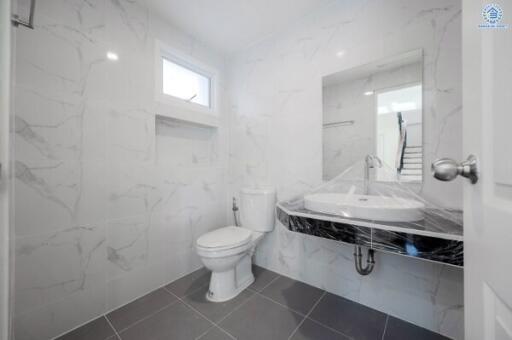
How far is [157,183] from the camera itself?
5.35 ft

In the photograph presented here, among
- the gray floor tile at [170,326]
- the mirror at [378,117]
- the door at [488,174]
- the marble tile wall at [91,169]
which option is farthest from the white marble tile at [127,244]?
the door at [488,174]

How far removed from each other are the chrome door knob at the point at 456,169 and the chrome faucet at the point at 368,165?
1052 mm

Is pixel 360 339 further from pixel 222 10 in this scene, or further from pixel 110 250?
pixel 222 10

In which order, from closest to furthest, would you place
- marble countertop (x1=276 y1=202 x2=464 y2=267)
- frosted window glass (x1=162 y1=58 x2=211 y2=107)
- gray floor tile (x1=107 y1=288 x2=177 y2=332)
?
marble countertop (x1=276 y1=202 x2=464 y2=267) → gray floor tile (x1=107 y1=288 x2=177 y2=332) → frosted window glass (x1=162 y1=58 x2=211 y2=107)

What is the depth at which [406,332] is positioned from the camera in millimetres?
1193

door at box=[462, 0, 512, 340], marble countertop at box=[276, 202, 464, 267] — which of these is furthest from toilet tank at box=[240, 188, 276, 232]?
door at box=[462, 0, 512, 340]

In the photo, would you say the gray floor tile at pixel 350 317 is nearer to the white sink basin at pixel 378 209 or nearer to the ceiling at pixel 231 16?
the white sink basin at pixel 378 209

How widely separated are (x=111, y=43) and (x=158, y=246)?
1.53 metres

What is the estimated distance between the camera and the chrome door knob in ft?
1.28

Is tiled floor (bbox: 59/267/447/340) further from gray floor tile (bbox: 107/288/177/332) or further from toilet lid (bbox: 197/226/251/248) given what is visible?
toilet lid (bbox: 197/226/251/248)

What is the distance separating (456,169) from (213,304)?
5.23ft

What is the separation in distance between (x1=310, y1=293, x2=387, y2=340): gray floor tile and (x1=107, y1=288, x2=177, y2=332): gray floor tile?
1.07 m

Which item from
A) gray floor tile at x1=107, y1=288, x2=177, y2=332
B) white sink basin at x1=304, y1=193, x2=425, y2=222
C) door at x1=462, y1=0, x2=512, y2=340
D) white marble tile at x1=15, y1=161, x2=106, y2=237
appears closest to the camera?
door at x1=462, y1=0, x2=512, y2=340

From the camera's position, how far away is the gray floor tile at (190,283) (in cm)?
160
